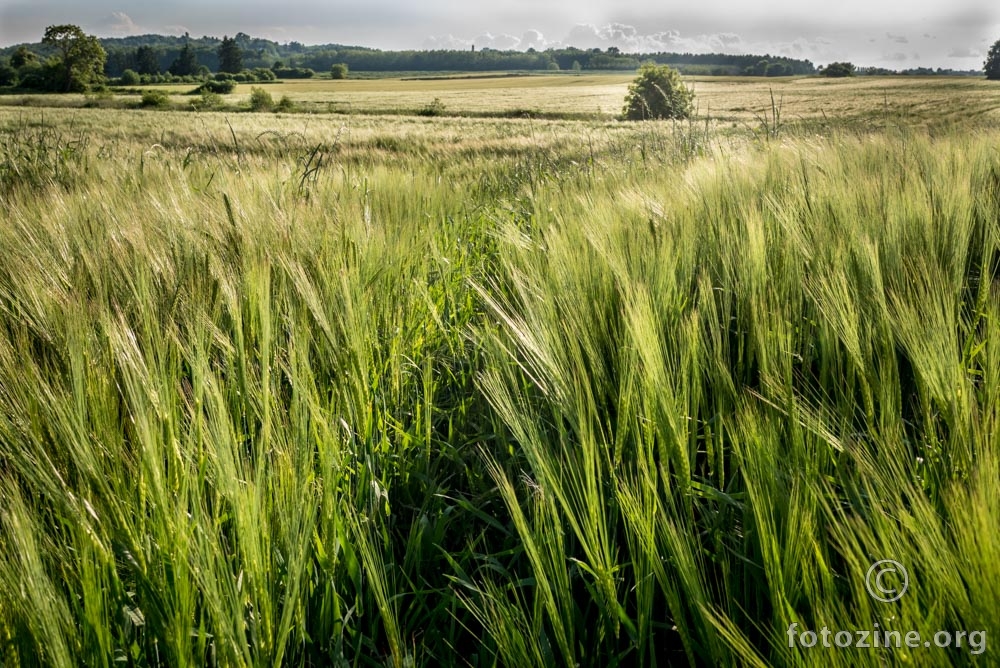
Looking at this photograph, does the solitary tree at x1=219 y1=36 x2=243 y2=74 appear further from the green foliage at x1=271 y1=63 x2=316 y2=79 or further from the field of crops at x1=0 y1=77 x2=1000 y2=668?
the field of crops at x1=0 y1=77 x2=1000 y2=668

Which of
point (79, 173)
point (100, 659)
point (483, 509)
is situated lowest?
point (483, 509)

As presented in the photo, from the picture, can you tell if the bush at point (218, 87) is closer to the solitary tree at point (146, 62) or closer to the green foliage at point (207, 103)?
the green foliage at point (207, 103)

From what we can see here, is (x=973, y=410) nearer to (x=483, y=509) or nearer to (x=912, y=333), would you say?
(x=912, y=333)

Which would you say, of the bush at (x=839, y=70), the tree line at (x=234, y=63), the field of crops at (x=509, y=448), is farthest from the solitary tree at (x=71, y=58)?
the bush at (x=839, y=70)

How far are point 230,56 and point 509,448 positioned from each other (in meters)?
98.0

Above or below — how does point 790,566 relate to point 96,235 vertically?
below

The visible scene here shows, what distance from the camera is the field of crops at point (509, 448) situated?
1.86 ft

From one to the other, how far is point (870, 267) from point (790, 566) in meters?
0.85

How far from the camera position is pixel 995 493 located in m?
0.51

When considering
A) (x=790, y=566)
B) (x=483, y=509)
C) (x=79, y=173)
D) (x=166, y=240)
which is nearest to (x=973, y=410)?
(x=790, y=566)

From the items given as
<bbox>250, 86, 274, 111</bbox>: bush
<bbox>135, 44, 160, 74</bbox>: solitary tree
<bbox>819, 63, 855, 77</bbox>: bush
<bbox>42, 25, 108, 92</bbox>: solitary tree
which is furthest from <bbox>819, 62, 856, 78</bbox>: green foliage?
<bbox>135, 44, 160, 74</bbox>: solitary tree

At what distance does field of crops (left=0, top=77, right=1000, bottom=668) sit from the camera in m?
0.57

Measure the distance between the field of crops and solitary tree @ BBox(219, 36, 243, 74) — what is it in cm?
9584

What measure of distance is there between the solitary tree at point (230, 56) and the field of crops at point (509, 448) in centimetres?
9584
